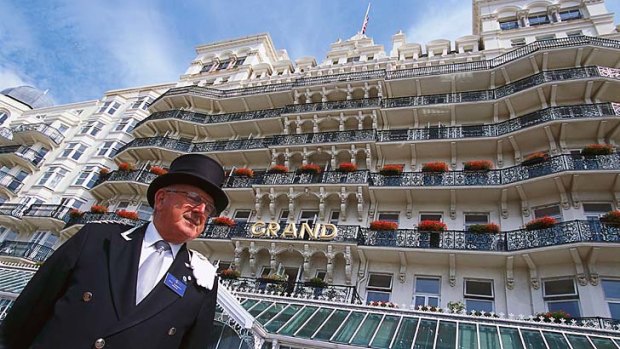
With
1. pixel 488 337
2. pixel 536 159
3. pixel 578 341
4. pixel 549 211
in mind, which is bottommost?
pixel 488 337

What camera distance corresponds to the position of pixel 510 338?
9219 mm

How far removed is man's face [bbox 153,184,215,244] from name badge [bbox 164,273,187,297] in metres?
0.31

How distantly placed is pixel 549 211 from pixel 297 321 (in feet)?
36.7

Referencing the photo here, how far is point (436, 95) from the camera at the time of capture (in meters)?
19.4

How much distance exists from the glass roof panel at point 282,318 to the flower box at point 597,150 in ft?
41.9

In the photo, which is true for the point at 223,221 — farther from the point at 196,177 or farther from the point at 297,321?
the point at 196,177

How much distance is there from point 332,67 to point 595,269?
19824 mm

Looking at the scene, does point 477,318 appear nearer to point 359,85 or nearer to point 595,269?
point 595,269

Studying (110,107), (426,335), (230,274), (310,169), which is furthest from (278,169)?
(110,107)

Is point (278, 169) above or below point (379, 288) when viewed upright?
above

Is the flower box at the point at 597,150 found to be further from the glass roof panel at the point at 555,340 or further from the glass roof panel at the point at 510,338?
the glass roof panel at the point at 510,338

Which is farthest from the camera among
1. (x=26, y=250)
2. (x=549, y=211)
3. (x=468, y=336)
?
(x=26, y=250)

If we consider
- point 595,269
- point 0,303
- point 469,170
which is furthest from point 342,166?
point 0,303

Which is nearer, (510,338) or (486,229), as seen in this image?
(510,338)
